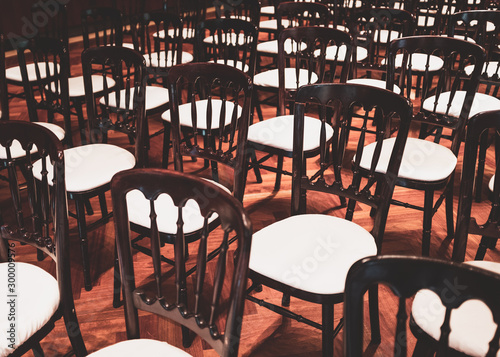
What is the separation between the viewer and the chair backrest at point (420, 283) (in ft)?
2.70

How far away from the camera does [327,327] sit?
59.7 inches

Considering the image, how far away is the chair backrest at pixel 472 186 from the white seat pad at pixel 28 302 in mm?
1295

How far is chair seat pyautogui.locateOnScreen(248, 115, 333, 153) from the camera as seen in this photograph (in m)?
2.34

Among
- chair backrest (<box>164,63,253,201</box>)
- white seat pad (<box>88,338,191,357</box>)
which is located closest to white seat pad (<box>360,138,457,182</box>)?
chair backrest (<box>164,63,253,201</box>)

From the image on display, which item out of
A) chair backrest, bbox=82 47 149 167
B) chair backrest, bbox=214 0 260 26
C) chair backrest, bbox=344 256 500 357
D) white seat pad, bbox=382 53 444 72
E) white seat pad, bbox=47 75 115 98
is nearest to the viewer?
chair backrest, bbox=344 256 500 357

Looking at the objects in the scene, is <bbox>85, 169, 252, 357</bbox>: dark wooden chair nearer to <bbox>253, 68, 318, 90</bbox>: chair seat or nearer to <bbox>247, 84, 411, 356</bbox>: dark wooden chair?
<bbox>247, 84, 411, 356</bbox>: dark wooden chair

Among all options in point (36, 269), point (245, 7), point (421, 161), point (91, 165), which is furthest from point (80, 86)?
point (421, 161)

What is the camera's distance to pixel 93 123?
96.4 inches

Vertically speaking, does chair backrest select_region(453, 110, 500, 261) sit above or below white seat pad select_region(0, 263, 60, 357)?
above

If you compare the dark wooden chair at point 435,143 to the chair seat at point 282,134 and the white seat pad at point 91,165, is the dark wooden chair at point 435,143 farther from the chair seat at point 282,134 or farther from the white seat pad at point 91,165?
the white seat pad at point 91,165

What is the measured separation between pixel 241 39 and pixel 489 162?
225 cm

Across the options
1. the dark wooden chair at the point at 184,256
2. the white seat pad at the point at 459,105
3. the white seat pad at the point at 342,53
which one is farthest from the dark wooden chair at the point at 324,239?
the white seat pad at the point at 342,53

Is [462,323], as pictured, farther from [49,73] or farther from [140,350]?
Answer: [49,73]

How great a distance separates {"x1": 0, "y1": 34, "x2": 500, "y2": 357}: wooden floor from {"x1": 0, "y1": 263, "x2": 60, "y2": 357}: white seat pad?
0.50 meters
